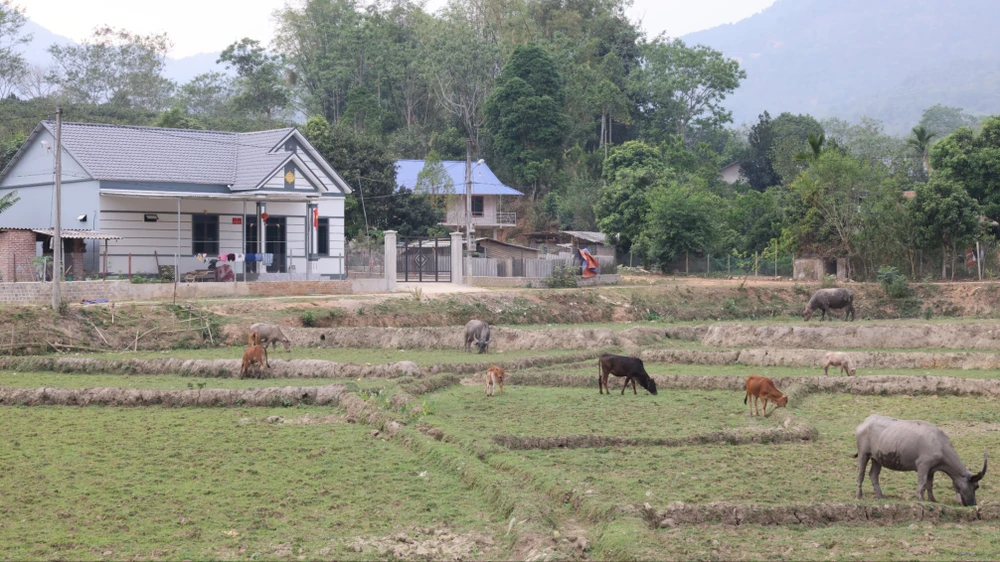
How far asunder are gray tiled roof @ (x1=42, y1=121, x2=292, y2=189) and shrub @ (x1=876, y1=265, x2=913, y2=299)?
94.3 feet

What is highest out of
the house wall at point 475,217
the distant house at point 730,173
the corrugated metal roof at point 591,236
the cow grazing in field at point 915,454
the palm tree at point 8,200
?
the distant house at point 730,173

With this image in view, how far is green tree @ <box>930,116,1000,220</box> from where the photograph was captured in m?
53.4

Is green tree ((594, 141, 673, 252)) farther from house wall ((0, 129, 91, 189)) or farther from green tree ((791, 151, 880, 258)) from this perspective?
house wall ((0, 129, 91, 189))

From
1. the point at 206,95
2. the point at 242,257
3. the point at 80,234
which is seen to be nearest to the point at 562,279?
the point at 242,257

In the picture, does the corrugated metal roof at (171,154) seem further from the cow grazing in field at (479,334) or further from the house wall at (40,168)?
the cow grazing in field at (479,334)

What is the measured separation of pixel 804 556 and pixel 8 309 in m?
27.3

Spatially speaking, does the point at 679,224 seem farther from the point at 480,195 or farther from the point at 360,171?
the point at 480,195

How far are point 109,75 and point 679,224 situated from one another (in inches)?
2606

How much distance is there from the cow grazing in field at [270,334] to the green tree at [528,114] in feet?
170

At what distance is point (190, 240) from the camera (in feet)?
147

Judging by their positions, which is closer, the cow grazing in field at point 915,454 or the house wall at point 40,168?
the cow grazing in field at point 915,454

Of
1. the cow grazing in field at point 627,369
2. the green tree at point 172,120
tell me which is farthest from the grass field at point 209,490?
the green tree at point 172,120

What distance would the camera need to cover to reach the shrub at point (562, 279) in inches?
1987

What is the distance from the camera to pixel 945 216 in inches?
1946
